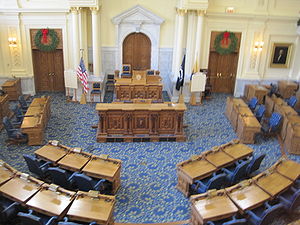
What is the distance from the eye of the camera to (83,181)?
7.25m

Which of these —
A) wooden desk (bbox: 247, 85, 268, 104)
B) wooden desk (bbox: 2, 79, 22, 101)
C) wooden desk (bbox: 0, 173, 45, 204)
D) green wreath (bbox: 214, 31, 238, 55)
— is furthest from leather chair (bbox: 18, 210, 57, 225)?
green wreath (bbox: 214, 31, 238, 55)

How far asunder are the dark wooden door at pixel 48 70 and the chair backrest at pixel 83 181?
31.8 feet

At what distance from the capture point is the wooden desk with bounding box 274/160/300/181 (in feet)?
25.2

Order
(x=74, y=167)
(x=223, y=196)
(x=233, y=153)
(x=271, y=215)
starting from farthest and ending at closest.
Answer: (x=233, y=153), (x=74, y=167), (x=223, y=196), (x=271, y=215)

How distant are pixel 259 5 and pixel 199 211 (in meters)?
12.3

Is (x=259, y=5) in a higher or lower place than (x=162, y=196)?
higher

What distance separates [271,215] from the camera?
20.3 feet

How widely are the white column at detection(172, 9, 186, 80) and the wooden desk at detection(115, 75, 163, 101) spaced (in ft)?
5.03

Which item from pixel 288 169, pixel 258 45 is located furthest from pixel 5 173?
pixel 258 45

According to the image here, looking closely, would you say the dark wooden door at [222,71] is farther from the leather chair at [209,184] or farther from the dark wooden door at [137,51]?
the leather chair at [209,184]

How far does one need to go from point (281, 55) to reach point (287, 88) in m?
1.82

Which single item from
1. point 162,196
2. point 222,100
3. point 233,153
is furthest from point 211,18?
point 162,196

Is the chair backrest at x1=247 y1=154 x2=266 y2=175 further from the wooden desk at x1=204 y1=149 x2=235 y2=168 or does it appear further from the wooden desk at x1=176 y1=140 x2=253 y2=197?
the wooden desk at x1=204 y1=149 x2=235 y2=168

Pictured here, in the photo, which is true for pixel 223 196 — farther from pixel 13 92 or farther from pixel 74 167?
pixel 13 92
